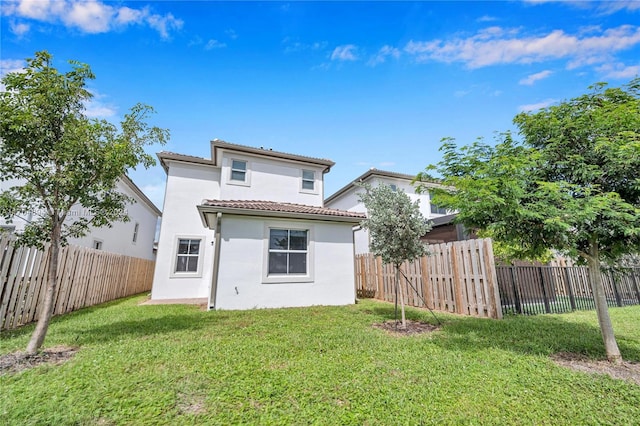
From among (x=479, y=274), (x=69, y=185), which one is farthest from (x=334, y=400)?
(x=479, y=274)

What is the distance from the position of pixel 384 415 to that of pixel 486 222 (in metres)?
3.57

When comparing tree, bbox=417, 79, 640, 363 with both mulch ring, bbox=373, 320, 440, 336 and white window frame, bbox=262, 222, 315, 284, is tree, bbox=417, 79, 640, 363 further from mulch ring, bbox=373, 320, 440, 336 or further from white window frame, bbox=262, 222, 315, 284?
white window frame, bbox=262, 222, 315, 284

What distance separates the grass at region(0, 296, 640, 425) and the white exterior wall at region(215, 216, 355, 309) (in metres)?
2.66

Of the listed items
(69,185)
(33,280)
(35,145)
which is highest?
(35,145)

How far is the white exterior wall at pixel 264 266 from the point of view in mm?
8531

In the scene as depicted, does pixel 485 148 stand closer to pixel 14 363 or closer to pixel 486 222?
pixel 486 222

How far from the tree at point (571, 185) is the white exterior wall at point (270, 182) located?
8.66m

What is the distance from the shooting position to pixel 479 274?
7.29 metres

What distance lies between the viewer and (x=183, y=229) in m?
12.2

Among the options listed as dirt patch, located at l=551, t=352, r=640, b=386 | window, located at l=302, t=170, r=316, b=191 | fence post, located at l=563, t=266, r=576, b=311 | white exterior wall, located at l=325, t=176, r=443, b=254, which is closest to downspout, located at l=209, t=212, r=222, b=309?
window, located at l=302, t=170, r=316, b=191

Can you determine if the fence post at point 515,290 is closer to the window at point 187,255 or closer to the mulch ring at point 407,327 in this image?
the mulch ring at point 407,327

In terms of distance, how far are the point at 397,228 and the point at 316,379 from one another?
3.89 meters

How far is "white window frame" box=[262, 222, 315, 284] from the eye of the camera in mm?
8938

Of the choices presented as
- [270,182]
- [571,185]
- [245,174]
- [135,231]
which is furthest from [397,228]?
[135,231]
